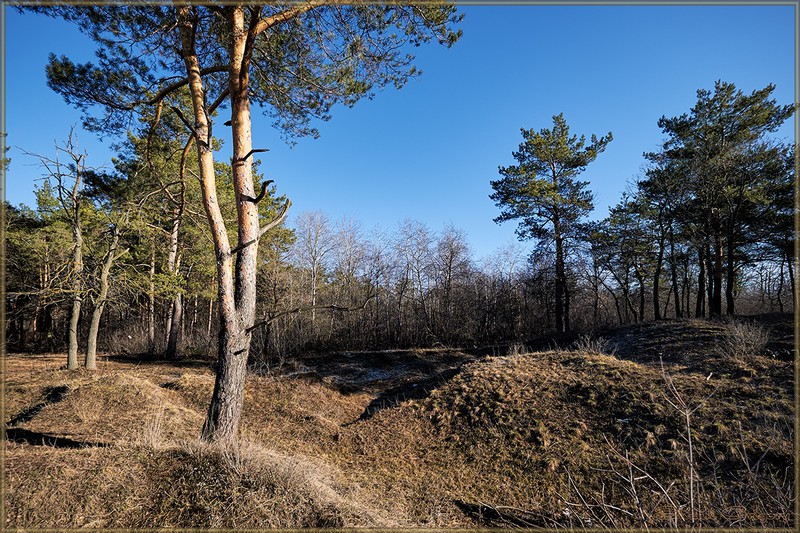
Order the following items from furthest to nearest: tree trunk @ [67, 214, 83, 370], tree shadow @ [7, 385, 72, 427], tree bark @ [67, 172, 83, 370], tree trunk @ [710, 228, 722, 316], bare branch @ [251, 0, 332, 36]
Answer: tree trunk @ [710, 228, 722, 316] < tree bark @ [67, 172, 83, 370] < tree trunk @ [67, 214, 83, 370] < tree shadow @ [7, 385, 72, 427] < bare branch @ [251, 0, 332, 36]

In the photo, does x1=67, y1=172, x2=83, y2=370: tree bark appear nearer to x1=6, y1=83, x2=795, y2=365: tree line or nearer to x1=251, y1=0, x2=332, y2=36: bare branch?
x1=6, y1=83, x2=795, y2=365: tree line

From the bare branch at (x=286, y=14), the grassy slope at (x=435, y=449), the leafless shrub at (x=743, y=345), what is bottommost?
the grassy slope at (x=435, y=449)

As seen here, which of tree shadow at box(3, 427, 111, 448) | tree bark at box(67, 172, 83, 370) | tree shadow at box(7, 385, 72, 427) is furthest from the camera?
tree bark at box(67, 172, 83, 370)

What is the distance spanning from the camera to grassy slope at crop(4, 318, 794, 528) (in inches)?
125

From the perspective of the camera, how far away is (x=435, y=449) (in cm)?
634

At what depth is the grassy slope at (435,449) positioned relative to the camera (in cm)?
318

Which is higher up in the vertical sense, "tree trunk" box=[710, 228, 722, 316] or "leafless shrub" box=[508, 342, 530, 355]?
"tree trunk" box=[710, 228, 722, 316]

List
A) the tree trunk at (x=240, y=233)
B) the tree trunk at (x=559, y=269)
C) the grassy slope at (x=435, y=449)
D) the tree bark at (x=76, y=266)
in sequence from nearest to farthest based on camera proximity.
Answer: the grassy slope at (x=435, y=449) → the tree trunk at (x=240, y=233) → the tree bark at (x=76, y=266) → the tree trunk at (x=559, y=269)

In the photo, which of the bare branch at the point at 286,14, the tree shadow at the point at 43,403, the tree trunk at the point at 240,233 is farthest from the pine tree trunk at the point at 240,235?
the tree shadow at the point at 43,403

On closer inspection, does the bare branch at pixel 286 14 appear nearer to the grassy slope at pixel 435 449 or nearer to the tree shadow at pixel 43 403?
the grassy slope at pixel 435 449

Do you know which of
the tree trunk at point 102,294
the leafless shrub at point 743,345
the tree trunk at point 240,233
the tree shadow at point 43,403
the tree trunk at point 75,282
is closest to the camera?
the tree trunk at point 240,233

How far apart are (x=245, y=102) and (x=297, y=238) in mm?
19438

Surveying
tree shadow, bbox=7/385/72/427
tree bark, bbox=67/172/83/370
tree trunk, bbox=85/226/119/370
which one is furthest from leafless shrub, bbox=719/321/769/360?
tree bark, bbox=67/172/83/370

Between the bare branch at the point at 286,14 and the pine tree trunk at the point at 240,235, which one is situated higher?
the bare branch at the point at 286,14
